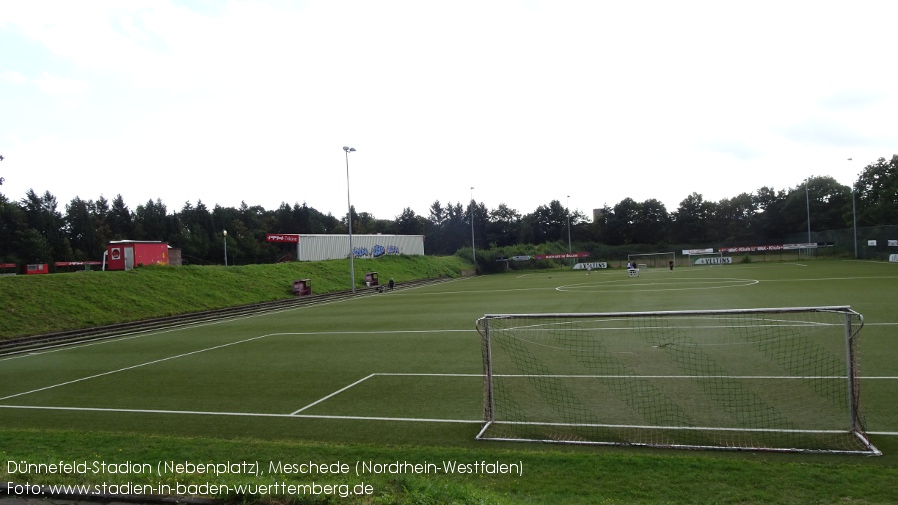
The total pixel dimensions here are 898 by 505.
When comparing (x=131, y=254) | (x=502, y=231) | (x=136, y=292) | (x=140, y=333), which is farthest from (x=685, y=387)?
(x=502, y=231)

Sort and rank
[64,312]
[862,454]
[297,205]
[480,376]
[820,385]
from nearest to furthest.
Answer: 1. [862,454]
2. [820,385]
3. [480,376]
4. [64,312]
5. [297,205]

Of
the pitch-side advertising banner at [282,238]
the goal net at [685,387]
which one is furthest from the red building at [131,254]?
the goal net at [685,387]

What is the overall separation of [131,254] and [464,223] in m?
82.6

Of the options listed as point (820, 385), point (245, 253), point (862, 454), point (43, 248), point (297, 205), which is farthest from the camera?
point (297, 205)

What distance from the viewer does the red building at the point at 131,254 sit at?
116ft

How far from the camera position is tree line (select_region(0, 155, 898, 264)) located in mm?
67062

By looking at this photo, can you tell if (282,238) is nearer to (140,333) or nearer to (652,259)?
(140,333)

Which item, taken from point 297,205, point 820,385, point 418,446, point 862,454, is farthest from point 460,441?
point 297,205

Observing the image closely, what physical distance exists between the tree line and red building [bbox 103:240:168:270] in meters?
21.5

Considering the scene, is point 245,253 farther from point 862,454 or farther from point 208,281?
point 862,454

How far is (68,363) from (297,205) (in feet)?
279

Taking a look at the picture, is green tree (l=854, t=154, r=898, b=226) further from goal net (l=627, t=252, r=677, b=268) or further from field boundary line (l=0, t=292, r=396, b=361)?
field boundary line (l=0, t=292, r=396, b=361)

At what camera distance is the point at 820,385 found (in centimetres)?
945

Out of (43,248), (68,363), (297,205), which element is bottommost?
(68,363)
